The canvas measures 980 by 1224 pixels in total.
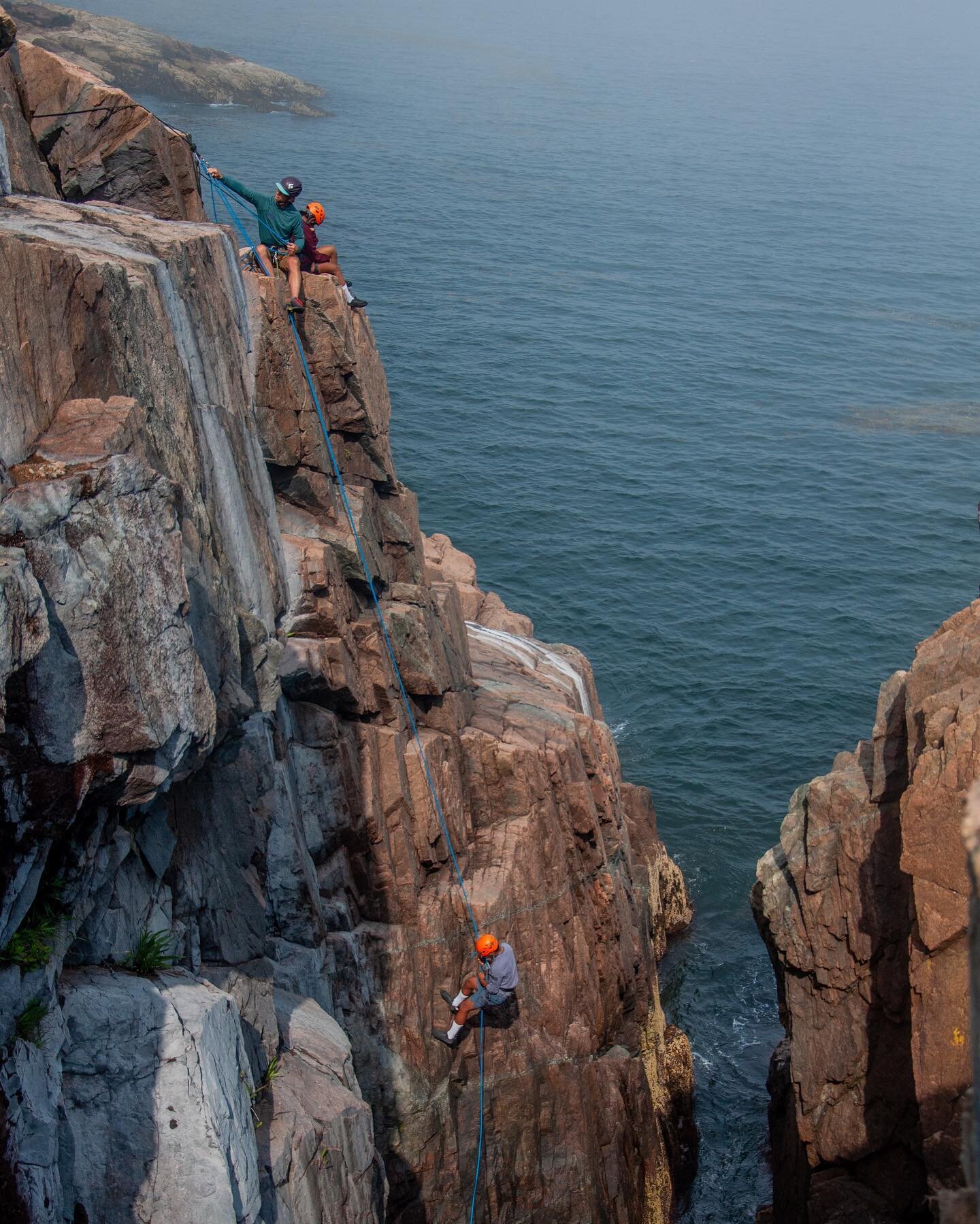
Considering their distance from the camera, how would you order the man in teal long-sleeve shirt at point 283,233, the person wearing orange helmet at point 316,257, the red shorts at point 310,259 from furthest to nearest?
1. the red shorts at point 310,259
2. the person wearing orange helmet at point 316,257
3. the man in teal long-sleeve shirt at point 283,233

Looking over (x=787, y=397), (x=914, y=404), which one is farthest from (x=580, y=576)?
(x=914, y=404)

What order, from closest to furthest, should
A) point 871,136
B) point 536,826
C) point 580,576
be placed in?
point 536,826
point 580,576
point 871,136

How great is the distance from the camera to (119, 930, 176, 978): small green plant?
45.3 ft

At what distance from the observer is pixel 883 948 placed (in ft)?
72.0

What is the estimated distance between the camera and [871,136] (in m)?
147

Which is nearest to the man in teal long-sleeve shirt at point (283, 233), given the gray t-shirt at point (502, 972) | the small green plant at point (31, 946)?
the gray t-shirt at point (502, 972)

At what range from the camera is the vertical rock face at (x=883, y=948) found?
18.6 meters

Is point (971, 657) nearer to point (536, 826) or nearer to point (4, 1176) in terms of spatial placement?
point (536, 826)

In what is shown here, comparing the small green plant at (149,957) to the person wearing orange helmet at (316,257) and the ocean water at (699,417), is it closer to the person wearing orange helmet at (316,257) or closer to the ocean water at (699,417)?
the person wearing orange helmet at (316,257)

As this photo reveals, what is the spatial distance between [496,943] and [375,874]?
285 cm

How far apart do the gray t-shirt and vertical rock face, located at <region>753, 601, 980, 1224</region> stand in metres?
5.92

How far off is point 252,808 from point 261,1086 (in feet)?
15.5

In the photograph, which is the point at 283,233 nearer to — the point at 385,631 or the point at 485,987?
the point at 385,631

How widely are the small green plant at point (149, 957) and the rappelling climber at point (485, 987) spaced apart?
28.1 feet
